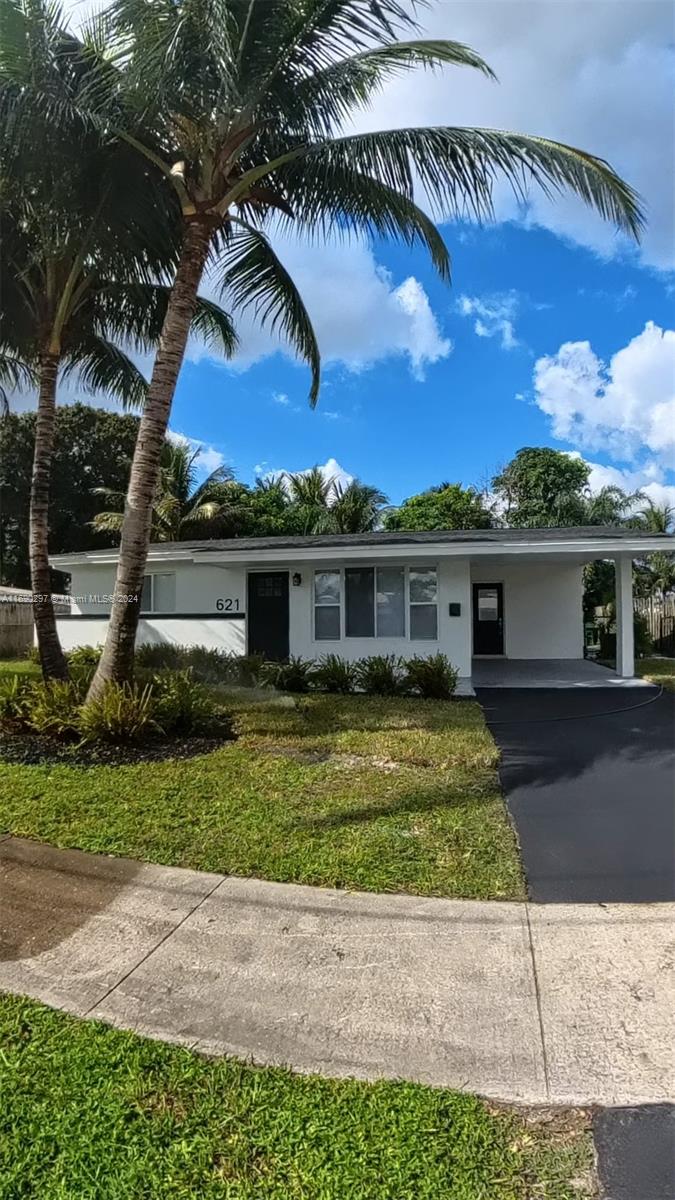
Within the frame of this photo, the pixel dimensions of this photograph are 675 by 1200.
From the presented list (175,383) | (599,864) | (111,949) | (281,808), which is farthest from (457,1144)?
(175,383)

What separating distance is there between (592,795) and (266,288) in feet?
28.0

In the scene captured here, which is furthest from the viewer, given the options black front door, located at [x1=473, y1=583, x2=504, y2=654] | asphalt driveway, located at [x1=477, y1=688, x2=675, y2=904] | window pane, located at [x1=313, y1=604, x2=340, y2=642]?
black front door, located at [x1=473, y1=583, x2=504, y2=654]

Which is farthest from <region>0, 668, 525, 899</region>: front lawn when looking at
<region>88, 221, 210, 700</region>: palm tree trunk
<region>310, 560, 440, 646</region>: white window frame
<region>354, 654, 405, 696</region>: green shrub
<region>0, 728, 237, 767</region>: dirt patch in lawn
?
<region>310, 560, 440, 646</region>: white window frame

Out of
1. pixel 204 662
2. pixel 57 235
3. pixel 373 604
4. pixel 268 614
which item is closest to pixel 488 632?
pixel 373 604

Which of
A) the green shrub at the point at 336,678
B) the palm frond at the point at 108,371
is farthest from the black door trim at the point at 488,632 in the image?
the palm frond at the point at 108,371

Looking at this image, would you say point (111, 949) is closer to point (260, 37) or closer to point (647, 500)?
point (260, 37)

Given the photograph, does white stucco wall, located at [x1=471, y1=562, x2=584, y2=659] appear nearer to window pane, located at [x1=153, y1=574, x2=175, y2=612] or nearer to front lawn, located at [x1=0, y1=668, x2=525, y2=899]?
window pane, located at [x1=153, y1=574, x2=175, y2=612]

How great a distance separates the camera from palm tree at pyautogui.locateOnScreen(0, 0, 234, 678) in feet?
23.5

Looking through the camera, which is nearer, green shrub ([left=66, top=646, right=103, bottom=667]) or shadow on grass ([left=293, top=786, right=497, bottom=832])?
shadow on grass ([left=293, top=786, right=497, bottom=832])

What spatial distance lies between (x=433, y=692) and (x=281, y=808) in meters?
6.63

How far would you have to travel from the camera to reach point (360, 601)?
13.9 m

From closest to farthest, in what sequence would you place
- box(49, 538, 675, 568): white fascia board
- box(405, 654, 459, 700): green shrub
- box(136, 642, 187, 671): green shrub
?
box(405, 654, 459, 700): green shrub, box(49, 538, 675, 568): white fascia board, box(136, 642, 187, 671): green shrub

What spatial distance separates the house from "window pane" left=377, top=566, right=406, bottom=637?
0.02 m

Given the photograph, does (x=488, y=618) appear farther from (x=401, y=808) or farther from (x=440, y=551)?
(x=401, y=808)
